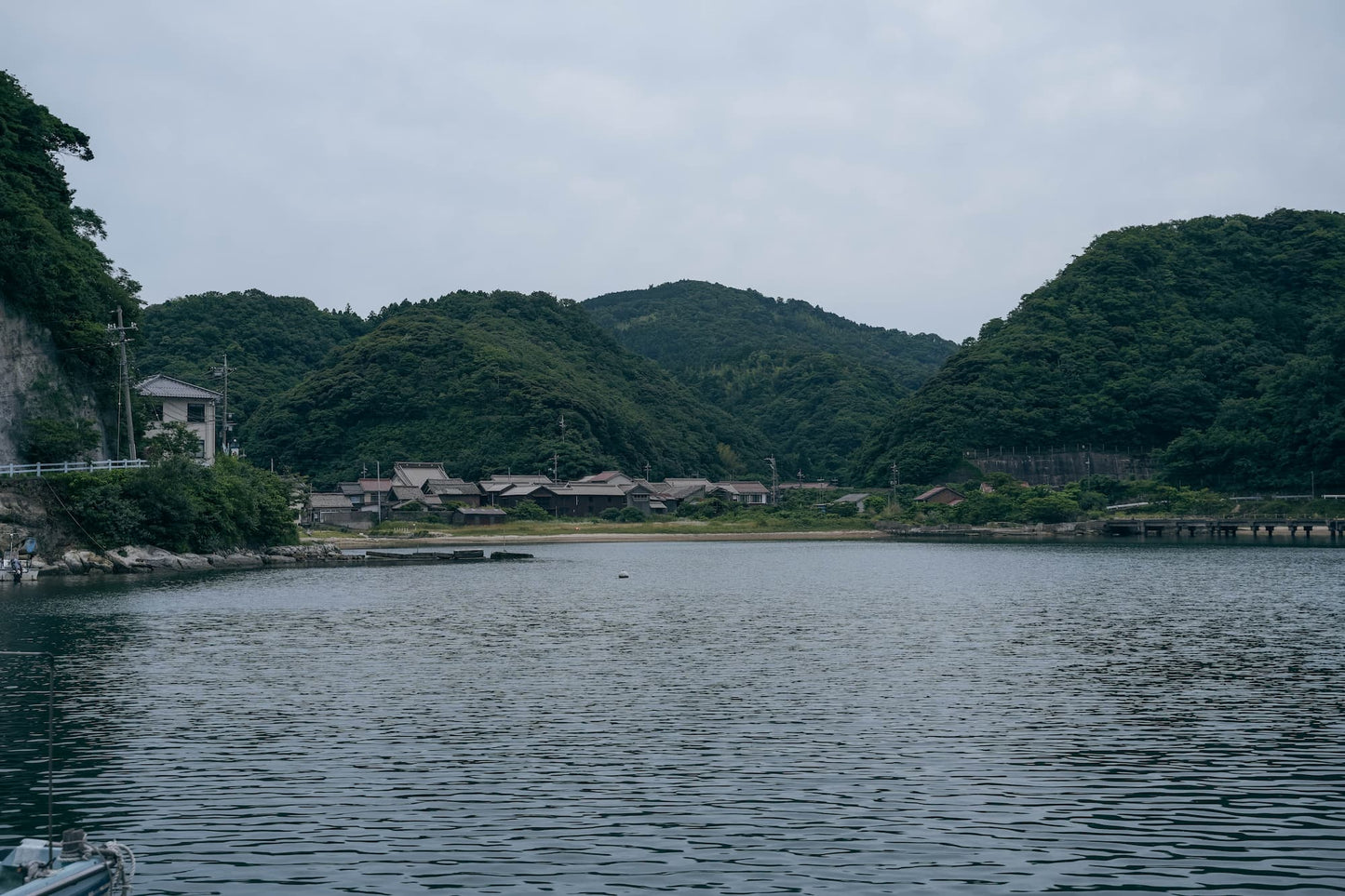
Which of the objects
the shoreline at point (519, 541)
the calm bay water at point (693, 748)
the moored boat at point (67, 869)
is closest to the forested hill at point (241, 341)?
the shoreline at point (519, 541)

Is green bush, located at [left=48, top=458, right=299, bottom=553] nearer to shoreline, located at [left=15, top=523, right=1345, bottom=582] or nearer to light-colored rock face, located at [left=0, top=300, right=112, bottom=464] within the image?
shoreline, located at [left=15, top=523, right=1345, bottom=582]

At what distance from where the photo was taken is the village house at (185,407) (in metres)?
73.6

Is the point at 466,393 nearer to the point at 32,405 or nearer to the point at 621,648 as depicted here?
the point at 32,405

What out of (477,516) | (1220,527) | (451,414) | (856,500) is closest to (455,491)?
(477,516)

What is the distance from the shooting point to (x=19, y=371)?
177ft

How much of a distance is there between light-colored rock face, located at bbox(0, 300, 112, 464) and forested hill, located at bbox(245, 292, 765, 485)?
6627cm

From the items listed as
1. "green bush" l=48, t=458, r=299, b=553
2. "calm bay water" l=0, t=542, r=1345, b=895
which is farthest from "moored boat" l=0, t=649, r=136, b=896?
"green bush" l=48, t=458, r=299, b=553

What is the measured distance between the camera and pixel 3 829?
43.0 ft

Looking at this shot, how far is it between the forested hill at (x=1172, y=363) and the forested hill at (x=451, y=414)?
106 feet

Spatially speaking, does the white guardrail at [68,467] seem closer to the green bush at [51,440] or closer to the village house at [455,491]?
the green bush at [51,440]

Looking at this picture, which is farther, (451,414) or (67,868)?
(451,414)

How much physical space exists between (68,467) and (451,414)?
250 feet

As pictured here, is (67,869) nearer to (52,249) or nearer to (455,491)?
(52,249)

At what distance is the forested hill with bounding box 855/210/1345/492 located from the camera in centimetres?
10812
